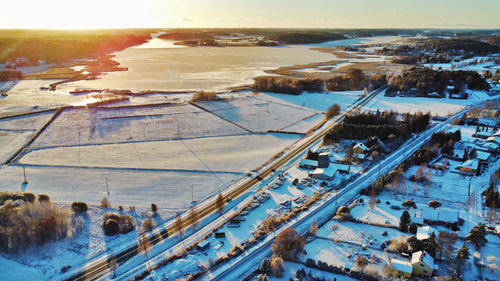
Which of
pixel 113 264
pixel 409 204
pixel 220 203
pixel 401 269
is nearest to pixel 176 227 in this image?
pixel 220 203

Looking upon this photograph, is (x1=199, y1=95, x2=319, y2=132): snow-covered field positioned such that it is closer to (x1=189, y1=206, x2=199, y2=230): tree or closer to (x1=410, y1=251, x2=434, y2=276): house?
(x1=189, y1=206, x2=199, y2=230): tree

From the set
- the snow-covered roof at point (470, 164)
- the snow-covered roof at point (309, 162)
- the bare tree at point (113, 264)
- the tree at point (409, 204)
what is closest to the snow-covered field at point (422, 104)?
the snow-covered roof at point (470, 164)

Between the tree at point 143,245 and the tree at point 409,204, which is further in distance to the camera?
the tree at point 409,204

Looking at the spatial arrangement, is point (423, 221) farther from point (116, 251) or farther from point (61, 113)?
point (61, 113)

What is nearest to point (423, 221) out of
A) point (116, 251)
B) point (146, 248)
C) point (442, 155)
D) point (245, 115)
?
point (442, 155)

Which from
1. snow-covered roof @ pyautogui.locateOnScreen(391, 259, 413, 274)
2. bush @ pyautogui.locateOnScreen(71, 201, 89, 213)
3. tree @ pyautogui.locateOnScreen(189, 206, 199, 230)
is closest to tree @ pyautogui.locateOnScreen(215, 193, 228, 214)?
tree @ pyautogui.locateOnScreen(189, 206, 199, 230)

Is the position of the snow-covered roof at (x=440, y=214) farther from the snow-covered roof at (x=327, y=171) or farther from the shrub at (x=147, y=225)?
the shrub at (x=147, y=225)
